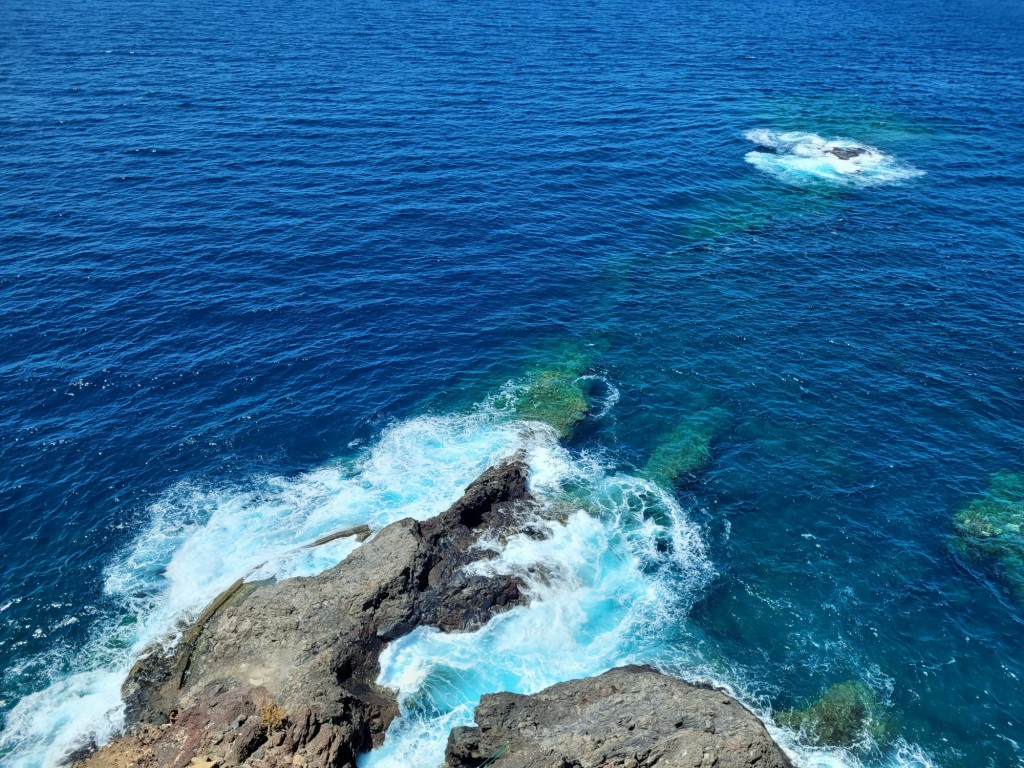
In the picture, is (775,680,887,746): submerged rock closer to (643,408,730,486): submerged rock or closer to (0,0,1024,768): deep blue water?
(0,0,1024,768): deep blue water

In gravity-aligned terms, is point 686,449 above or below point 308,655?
below

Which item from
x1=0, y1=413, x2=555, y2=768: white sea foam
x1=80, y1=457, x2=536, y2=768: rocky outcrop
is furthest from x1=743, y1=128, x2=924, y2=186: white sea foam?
x1=80, y1=457, x2=536, y2=768: rocky outcrop

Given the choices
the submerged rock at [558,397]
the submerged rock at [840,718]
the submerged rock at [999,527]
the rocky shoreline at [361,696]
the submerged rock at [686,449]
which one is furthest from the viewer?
the submerged rock at [558,397]

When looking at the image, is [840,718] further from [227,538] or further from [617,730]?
[227,538]

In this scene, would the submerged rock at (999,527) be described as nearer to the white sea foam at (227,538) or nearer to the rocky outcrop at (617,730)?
the rocky outcrop at (617,730)

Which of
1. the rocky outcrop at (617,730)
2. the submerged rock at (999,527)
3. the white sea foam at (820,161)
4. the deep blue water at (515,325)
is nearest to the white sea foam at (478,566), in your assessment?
the deep blue water at (515,325)

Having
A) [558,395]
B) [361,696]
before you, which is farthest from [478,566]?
[558,395]
